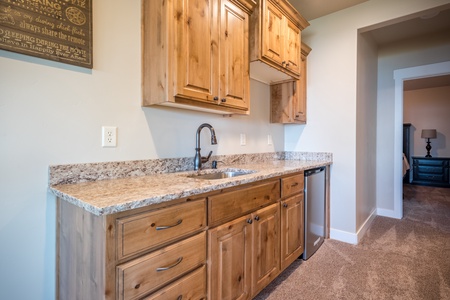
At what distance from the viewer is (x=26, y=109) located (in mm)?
1079

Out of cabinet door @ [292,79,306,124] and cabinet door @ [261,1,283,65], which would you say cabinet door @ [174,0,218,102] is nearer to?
cabinet door @ [261,1,283,65]

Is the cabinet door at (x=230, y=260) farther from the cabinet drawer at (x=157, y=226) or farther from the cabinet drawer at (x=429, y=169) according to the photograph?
the cabinet drawer at (x=429, y=169)

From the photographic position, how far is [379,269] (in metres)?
1.99

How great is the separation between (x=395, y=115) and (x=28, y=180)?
165 inches

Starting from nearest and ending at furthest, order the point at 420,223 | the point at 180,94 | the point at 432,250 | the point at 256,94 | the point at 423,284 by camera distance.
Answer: the point at 180,94 → the point at 423,284 → the point at 432,250 → the point at 256,94 → the point at 420,223

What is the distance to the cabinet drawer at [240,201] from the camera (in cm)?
122

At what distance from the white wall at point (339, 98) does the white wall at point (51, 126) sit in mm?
1975

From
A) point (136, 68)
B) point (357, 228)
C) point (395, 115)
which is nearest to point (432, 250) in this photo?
point (357, 228)

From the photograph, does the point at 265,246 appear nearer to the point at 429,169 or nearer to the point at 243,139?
the point at 243,139

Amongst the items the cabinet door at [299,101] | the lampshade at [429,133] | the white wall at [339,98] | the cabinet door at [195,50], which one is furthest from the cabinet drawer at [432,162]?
the cabinet door at [195,50]

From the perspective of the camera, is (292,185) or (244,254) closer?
(244,254)

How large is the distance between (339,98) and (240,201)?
1.94m

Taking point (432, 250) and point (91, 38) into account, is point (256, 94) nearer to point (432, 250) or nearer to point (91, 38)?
point (91, 38)

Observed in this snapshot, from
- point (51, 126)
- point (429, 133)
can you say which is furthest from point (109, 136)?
point (429, 133)
